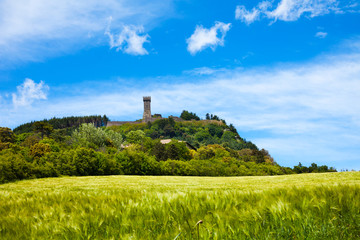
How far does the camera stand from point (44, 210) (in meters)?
3.27

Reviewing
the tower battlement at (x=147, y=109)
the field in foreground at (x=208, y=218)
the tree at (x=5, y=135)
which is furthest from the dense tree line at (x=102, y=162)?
the tower battlement at (x=147, y=109)

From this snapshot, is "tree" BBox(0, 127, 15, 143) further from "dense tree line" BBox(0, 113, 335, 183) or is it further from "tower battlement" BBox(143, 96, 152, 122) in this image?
"tower battlement" BBox(143, 96, 152, 122)

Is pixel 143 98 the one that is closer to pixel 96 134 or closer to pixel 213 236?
pixel 96 134

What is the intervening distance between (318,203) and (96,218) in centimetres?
236

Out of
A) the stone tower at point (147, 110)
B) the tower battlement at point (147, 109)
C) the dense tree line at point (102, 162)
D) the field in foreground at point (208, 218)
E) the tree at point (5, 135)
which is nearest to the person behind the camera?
the field in foreground at point (208, 218)

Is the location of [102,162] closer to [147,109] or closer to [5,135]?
[5,135]

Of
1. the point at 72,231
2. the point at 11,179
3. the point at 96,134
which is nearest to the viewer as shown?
the point at 72,231

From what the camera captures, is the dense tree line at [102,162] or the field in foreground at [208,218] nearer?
the field in foreground at [208,218]

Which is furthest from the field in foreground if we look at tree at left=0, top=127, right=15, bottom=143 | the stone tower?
the stone tower

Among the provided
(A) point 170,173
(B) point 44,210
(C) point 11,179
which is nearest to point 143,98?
(A) point 170,173

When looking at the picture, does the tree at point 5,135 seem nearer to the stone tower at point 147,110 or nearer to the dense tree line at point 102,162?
the dense tree line at point 102,162

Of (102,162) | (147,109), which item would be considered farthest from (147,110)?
(102,162)

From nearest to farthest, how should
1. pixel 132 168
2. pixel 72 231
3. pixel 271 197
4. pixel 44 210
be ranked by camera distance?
1. pixel 72 231
2. pixel 271 197
3. pixel 44 210
4. pixel 132 168

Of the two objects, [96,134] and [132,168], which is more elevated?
[96,134]
